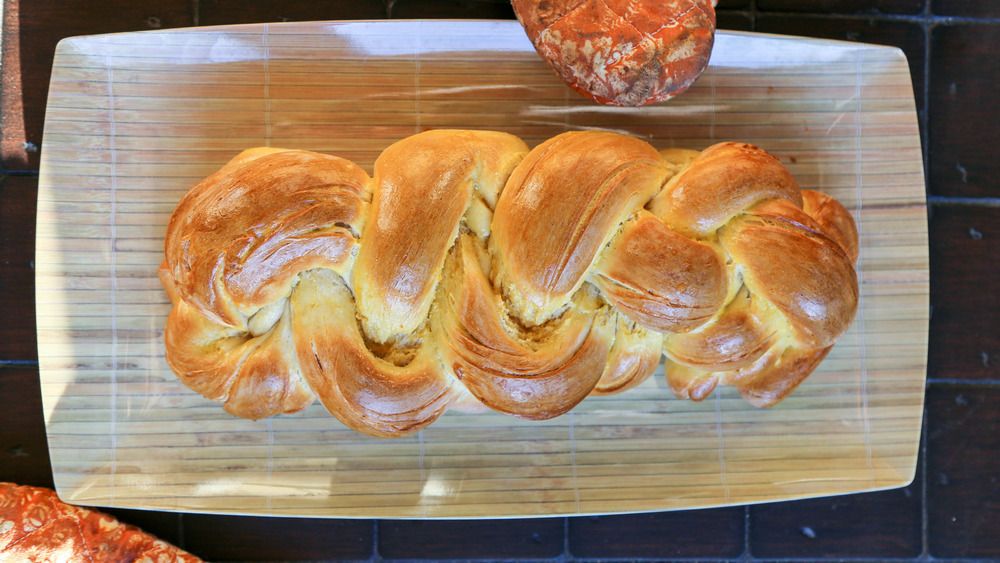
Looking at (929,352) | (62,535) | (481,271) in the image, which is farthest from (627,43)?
(62,535)

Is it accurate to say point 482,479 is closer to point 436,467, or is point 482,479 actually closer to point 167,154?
point 436,467

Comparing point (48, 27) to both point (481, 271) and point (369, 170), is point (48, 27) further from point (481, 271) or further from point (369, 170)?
point (481, 271)

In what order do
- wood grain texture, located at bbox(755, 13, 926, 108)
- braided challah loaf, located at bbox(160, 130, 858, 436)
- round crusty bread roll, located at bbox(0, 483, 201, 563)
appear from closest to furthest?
braided challah loaf, located at bbox(160, 130, 858, 436) < round crusty bread roll, located at bbox(0, 483, 201, 563) < wood grain texture, located at bbox(755, 13, 926, 108)

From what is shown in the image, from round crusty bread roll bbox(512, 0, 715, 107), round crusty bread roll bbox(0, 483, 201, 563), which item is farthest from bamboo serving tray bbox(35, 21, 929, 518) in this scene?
round crusty bread roll bbox(512, 0, 715, 107)

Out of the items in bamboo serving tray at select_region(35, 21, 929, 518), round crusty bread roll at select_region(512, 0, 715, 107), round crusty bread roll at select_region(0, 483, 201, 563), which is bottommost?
round crusty bread roll at select_region(0, 483, 201, 563)

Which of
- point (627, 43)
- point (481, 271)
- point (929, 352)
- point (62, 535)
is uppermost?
point (627, 43)

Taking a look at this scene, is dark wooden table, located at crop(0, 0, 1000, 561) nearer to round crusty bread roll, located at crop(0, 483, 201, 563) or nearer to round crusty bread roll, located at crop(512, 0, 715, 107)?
round crusty bread roll, located at crop(0, 483, 201, 563)

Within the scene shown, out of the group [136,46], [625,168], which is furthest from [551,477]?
[136,46]
